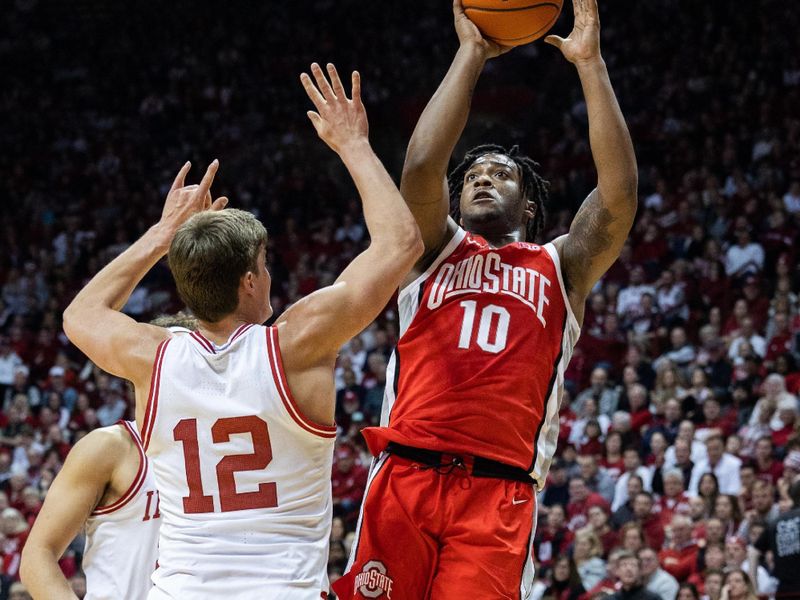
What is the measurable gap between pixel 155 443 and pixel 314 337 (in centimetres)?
48

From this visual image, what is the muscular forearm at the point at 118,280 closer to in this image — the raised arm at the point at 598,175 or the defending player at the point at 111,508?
the defending player at the point at 111,508

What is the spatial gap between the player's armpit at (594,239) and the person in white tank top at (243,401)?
1104mm

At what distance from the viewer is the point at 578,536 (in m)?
8.72

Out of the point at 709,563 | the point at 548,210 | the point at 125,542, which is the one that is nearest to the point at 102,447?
the point at 125,542

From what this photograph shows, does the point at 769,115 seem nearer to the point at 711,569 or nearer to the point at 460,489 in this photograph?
the point at 711,569

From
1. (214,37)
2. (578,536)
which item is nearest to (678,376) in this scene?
(578,536)

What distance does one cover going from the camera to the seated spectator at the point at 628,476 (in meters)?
9.40

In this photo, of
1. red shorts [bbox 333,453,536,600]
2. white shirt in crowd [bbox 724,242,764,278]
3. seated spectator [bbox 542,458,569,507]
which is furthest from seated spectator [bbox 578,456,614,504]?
red shorts [bbox 333,453,536,600]

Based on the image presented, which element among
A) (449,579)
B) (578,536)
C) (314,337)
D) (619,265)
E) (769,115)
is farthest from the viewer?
Answer: (769,115)

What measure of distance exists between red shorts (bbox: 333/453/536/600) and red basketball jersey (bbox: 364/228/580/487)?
114 millimetres

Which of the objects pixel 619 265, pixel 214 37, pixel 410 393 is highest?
pixel 214 37

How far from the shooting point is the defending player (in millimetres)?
3412

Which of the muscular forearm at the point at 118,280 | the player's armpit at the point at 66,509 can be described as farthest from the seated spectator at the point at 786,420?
the muscular forearm at the point at 118,280

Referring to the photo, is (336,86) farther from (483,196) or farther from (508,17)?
(483,196)
